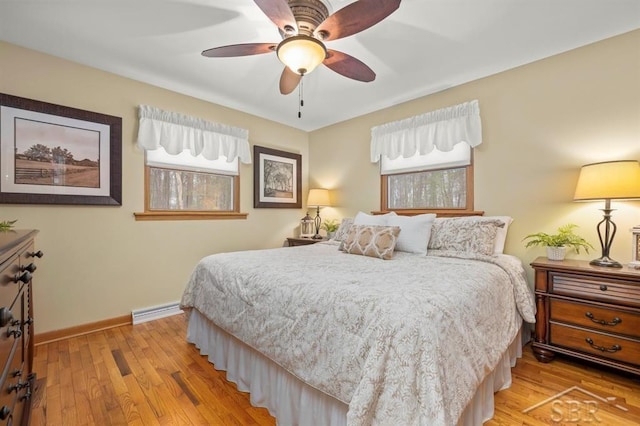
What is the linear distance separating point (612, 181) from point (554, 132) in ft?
2.27

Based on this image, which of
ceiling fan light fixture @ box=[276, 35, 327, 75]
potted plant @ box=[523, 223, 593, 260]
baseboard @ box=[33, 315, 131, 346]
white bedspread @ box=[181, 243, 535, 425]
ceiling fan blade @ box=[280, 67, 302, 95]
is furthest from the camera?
baseboard @ box=[33, 315, 131, 346]

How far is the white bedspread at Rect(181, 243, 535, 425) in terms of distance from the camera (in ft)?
3.40

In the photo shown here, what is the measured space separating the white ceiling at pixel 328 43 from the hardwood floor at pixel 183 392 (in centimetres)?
249

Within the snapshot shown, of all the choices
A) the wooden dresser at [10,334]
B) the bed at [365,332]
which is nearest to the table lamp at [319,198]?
the bed at [365,332]

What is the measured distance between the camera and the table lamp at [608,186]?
1.88 m

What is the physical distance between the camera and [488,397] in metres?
1.55

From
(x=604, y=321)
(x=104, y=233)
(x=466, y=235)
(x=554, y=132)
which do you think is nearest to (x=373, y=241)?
(x=466, y=235)

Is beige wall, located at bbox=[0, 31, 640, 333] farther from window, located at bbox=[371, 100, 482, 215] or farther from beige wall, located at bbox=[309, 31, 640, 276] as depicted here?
window, located at bbox=[371, 100, 482, 215]

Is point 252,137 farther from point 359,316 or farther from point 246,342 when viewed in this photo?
point 359,316

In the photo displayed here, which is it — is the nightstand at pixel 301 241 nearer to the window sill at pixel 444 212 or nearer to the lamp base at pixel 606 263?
the window sill at pixel 444 212

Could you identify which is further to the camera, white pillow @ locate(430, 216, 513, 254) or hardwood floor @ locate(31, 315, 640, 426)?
white pillow @ locate(430, 216, 513, 254)

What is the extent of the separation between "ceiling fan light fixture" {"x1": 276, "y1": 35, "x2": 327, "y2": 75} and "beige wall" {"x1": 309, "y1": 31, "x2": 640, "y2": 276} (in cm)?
194

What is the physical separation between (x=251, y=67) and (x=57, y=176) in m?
1.96

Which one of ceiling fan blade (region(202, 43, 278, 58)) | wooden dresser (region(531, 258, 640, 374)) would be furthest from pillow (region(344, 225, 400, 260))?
ceiling fan blade (region(202, 43, 278, 58))
